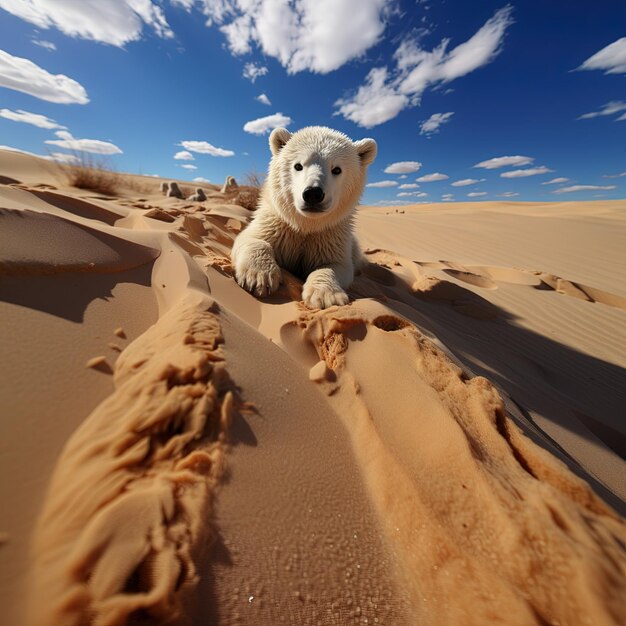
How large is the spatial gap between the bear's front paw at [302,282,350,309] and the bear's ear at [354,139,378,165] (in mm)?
1910

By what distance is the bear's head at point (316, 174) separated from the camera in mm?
2412

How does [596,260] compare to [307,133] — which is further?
[596,260]

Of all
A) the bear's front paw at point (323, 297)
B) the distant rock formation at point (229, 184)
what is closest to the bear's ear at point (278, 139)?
the bear's front paw at point (323, 297)

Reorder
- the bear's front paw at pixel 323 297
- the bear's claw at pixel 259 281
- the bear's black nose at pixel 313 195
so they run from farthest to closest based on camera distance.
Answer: the bear's black nose at pixel 313 195
the bear's claw at pixel 259 281
the bear's front paw at pixel 323 297

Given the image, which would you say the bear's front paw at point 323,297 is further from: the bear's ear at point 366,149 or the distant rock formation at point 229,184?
the distant rock formation at point 229,184

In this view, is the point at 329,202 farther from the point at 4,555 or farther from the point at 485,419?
the point at 4,555

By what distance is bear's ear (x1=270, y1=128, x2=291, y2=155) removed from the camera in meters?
2.89

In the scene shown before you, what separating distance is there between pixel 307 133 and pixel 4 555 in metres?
3.25

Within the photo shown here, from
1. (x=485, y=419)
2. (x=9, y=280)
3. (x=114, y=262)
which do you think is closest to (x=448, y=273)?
(x=485, y=419)

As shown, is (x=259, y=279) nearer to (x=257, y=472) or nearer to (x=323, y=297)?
(x=323, y=297)

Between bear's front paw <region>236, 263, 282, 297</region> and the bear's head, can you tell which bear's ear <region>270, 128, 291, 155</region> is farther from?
bear's front paw <region>236, 263, 282, 297</region>

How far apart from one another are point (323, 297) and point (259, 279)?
436 millimetres

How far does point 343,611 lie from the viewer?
1.92 ft

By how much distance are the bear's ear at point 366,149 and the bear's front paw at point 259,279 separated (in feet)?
6.17
